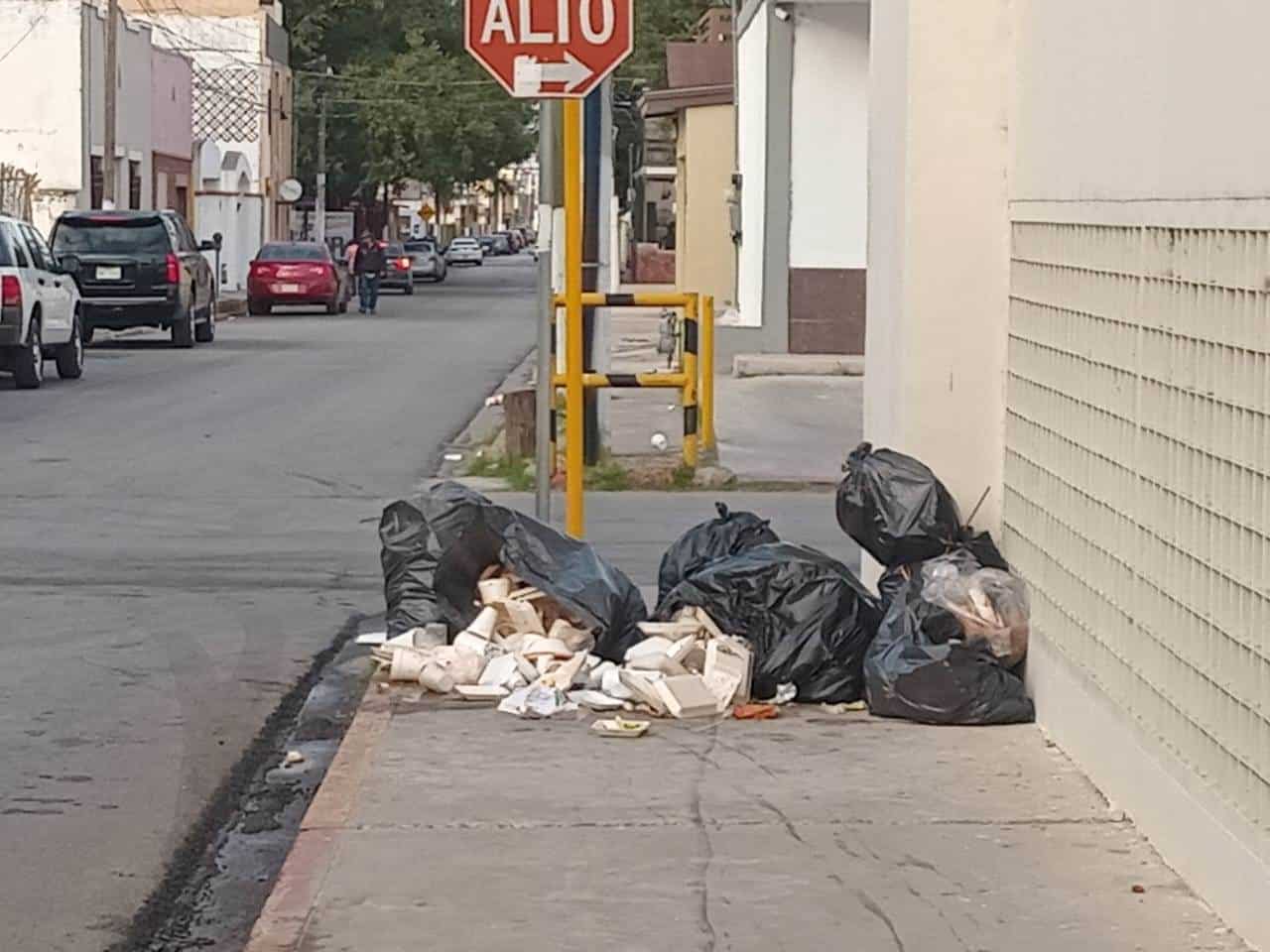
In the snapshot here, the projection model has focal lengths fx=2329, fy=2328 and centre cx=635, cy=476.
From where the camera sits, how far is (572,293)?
972cm

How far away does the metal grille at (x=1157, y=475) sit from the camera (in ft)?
18.2

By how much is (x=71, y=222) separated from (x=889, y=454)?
80.9ft

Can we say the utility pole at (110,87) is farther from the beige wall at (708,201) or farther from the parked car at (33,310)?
the parked car at (33,310)

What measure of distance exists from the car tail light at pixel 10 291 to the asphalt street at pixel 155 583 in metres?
0.92

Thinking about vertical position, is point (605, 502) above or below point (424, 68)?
below

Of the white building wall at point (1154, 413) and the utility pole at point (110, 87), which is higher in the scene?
the utility pole at point (110, 87)

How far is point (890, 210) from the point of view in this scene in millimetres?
9312

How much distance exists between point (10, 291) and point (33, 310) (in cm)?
66

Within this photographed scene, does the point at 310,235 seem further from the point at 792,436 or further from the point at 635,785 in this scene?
the point at 635,785

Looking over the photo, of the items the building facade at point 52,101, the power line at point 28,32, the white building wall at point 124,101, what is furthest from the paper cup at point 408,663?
the power line at point 28,32

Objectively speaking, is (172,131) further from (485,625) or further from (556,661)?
(556,661)

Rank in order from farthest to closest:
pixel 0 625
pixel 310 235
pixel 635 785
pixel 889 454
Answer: pixel 310 235
pixel 0 625
pixel 889 454
pixel 635 785

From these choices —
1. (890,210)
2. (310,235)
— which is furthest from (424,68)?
(890,210)

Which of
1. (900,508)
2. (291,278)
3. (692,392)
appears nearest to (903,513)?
(900,508)
